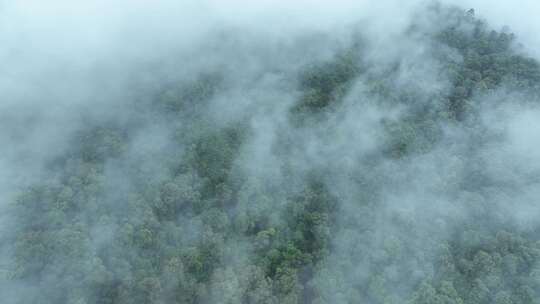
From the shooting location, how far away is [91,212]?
4766 cm

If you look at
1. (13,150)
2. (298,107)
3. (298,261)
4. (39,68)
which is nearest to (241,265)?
(298,261)

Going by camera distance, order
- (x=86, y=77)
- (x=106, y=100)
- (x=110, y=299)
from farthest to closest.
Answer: (x=86, y=77) → (x=106, y=100) → (x=110, y=299)

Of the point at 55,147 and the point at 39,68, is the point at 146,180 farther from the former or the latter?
the point at 39,68

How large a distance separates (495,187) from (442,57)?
2438 centimetres

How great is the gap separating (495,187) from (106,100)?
140 ft

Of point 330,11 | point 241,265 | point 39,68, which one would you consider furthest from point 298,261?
point 330,11

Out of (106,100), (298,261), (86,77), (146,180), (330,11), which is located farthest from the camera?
(330,11)

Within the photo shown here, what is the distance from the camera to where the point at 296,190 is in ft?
173

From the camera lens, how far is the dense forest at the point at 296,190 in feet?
144

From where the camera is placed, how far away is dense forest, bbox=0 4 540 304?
4384cm

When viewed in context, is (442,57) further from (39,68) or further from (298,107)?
(39,68)

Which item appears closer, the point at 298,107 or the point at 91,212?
the point at 91,212

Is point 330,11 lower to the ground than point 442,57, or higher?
higher

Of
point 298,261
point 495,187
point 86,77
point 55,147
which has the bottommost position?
point 495,187
